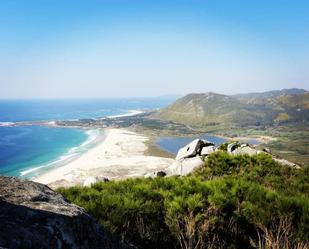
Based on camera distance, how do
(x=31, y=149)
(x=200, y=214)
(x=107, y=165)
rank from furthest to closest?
1. (x=31, y=149)
2. (x=107, y=165)
3. (x=200, y=214)

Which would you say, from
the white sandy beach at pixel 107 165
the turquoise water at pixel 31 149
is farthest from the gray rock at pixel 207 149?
the turquoise water at pixel 31 149

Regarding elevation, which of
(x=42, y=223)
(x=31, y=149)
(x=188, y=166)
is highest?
(x=42, y=223)

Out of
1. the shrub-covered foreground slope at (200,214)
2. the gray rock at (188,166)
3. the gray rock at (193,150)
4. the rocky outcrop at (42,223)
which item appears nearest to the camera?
the rocky outcrop at (42,223)

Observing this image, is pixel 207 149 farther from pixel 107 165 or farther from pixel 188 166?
pixel 107 165

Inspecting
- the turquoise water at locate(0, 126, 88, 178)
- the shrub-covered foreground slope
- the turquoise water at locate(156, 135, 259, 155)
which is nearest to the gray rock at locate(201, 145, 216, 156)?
the shrub-covered foreground slope

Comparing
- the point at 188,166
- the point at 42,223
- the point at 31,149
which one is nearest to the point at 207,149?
the point at 188,166

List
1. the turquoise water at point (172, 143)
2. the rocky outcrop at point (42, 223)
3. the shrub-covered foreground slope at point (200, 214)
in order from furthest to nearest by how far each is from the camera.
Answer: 1. the turquoise water at point (172, 143)
2. the shrub-covered foreground slope at point (200, 214)
3. the rocky outcrop at point (42, 223)

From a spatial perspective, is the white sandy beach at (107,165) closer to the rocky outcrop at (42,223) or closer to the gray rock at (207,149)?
the gray rock at (207,149)

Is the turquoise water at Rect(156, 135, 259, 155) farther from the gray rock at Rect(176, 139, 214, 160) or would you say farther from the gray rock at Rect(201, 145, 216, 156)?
the gray rock at Rect(201, 145, 216, 156)
